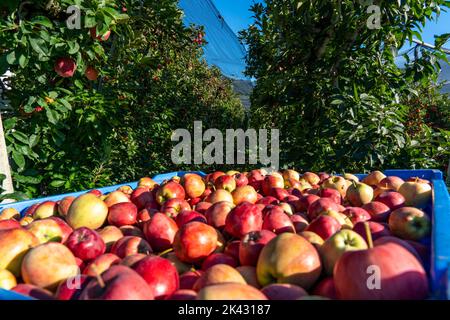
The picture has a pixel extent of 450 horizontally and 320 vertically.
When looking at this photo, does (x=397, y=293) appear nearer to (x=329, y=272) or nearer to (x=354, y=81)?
(x=329, y=272)

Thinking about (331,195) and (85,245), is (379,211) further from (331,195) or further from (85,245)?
(85,245)

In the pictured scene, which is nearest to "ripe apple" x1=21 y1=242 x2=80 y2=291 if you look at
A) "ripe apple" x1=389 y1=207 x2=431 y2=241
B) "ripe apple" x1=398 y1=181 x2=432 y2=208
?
"ripe apple" x1=389 y1=207 x2=431 y2=241

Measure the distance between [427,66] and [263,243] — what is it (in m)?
2.97

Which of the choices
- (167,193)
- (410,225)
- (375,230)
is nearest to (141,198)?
(167,193)

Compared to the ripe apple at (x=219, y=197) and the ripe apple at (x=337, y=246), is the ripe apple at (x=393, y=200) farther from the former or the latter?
the ripe apple at (x=219, y=197)

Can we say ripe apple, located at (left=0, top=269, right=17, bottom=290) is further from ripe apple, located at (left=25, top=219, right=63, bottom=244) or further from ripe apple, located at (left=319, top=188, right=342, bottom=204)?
ripe apple, located at (left=319, top=188, right=342, bottom=204)

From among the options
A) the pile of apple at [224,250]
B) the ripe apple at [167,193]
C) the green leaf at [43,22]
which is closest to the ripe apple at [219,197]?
the pile of apple at [224,250]

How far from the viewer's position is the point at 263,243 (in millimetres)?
1295

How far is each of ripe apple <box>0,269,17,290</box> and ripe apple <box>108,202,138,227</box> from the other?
631 mm

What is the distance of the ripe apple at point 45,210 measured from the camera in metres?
1.93

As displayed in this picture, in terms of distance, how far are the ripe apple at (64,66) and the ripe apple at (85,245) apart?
184 cm

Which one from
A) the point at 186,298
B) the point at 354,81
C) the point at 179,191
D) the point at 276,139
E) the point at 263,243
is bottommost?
the point at 186,298
